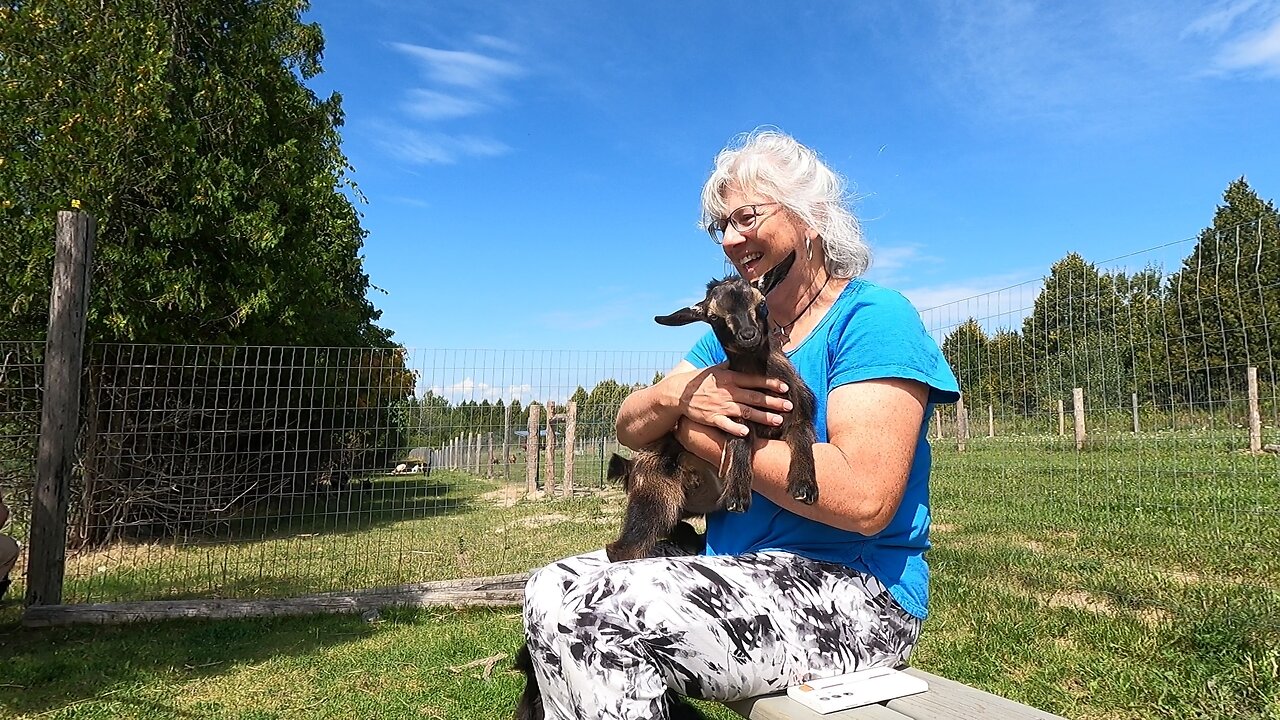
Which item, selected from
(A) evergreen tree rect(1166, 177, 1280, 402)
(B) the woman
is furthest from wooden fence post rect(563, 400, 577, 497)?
(B) the woman

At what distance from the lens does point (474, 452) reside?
9227 millimetres

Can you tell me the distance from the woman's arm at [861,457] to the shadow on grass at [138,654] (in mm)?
4162

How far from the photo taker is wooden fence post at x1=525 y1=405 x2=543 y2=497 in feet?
43.1

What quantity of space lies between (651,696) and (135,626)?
19.8ft

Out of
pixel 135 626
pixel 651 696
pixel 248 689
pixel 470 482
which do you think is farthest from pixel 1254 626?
pixel 135 626

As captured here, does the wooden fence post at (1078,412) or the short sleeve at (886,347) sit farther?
the wooden fence post at (1078,412)

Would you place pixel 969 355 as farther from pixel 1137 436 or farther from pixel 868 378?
pixel 868 378

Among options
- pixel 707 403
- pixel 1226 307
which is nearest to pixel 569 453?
pixel 1226 307

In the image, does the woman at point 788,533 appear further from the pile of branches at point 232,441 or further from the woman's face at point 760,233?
the pile of branches at point 232,441

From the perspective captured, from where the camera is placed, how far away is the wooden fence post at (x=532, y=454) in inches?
517

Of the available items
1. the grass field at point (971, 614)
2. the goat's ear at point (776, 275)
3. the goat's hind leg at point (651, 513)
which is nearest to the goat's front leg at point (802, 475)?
the goat's ear at point (776, 275)

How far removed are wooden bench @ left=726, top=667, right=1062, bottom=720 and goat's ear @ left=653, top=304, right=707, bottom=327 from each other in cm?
117

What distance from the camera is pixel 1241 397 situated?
5648 millimetres

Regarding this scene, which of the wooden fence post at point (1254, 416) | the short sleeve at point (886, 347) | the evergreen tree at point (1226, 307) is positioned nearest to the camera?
the short sleeve at point (886, 347)
